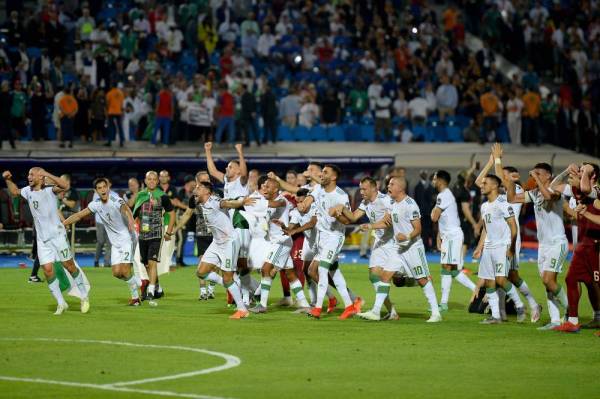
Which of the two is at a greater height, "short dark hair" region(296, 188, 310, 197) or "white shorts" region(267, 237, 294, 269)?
"short dark hair" region(296, 188, 310, 197)

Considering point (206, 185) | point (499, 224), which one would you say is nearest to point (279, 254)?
point (206, 185)

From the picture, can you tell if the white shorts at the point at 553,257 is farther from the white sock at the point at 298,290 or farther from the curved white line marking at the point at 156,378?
the curved white line marking at the point at 156,378

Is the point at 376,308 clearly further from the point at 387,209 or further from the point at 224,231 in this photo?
the point at 224,231

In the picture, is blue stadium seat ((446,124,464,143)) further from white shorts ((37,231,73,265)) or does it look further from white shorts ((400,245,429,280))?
white shorts ((37,231,73,265))

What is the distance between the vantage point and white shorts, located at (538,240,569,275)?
54.7 ft

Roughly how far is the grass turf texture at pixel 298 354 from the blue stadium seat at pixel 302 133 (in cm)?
1855

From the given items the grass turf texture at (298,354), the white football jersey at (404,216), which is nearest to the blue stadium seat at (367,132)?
the grass turf texture at (298,354)

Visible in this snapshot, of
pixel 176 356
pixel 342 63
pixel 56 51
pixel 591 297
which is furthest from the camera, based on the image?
pixel 342 63

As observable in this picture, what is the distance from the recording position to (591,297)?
651 inches

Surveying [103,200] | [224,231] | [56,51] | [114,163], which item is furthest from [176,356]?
[56,51]

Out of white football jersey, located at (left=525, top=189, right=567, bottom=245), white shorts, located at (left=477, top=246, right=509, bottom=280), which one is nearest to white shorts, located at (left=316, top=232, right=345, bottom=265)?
white shorts, located at (left=477, top=246, right=509, bottom=280)

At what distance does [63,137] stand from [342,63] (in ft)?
35.6

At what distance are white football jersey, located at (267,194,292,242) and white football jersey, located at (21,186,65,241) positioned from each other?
3.32m

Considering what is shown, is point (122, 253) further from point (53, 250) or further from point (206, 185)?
point (206, 185)
